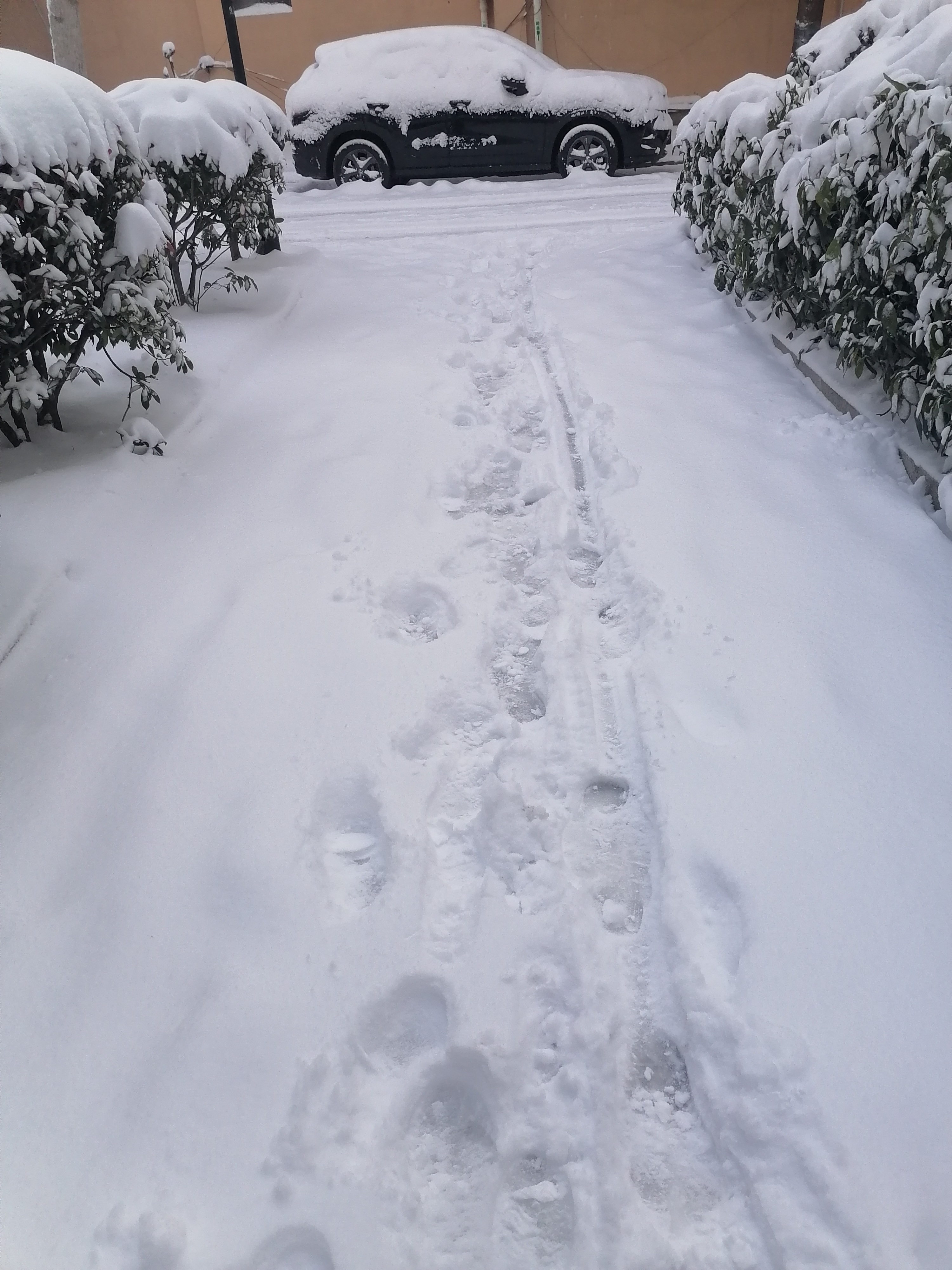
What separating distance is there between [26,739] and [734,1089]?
1.82 metres

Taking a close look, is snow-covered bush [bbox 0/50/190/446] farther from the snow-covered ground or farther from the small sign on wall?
the small sign on wall

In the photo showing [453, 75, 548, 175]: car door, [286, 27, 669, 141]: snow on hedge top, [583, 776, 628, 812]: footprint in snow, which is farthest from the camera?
[453, 75, 548, 175]: car door

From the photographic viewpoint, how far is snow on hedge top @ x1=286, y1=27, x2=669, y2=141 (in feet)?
29.4

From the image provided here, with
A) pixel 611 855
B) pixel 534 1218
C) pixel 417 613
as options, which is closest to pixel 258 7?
pixel 417 613

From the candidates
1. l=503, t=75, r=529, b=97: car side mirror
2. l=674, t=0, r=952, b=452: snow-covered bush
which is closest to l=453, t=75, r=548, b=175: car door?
l=503, t=75, r=529, b=97: car side mirror

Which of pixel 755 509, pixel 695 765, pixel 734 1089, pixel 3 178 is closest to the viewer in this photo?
pixel 734 1089

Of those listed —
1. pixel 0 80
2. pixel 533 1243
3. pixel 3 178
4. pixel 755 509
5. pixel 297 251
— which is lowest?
pixel 533 1243

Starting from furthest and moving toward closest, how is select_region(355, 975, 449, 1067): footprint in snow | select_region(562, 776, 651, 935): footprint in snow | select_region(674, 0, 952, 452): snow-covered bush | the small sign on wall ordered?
the small sign on wall, select_region(674, 0, 952, 452): snow-covered bush, select_region(562, 776, 651, 935): footprint in snow, select_region(355, 975, 449, 1067): footprint in snow

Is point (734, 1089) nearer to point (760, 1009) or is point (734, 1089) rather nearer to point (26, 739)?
point (760, 1009)

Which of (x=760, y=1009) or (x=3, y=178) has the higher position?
(x=3, y=178)

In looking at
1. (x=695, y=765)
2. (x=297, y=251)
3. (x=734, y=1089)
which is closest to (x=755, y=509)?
(x=695, y=765)

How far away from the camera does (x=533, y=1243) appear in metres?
1.33

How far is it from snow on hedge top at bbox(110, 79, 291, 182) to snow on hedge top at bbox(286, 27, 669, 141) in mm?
4382

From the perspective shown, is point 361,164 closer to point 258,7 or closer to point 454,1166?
point 258,7
